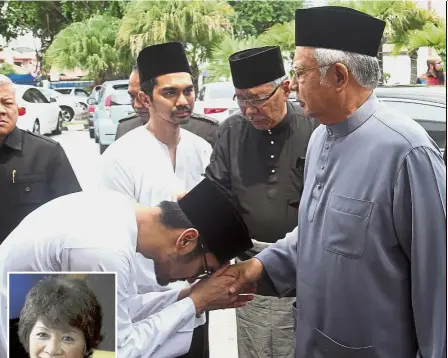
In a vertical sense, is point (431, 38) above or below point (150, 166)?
above

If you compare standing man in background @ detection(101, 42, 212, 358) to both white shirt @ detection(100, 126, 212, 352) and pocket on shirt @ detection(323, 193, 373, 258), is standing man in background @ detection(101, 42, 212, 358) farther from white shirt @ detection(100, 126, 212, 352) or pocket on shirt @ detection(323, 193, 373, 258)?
pocket on shirt @ detection(323, 193, 373, 258)

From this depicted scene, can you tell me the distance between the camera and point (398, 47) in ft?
5.74

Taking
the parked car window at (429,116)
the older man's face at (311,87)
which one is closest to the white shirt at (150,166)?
the older man's face at (311,87)

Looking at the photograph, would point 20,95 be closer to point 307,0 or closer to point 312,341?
point 307,0

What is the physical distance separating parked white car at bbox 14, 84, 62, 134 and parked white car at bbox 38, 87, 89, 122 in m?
0.02

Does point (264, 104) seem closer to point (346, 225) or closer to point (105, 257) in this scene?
point (346, 225)

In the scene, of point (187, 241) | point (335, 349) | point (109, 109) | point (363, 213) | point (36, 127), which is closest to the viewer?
point (363, 213)

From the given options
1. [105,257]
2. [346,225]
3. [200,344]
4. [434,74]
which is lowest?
[200,344]

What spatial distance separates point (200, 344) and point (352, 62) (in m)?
1.14

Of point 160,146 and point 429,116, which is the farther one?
point 160,146

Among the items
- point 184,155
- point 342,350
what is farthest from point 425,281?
point 184,155

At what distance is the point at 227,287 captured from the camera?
170 cm

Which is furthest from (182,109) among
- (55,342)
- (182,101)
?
(55,342)

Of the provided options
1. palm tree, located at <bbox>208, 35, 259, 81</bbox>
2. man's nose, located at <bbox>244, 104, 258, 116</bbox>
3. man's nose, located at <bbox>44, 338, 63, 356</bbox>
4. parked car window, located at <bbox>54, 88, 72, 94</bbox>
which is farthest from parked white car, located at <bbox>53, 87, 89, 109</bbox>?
man's nose, located at <bbox>44, 338, 63, 356</bbox>
